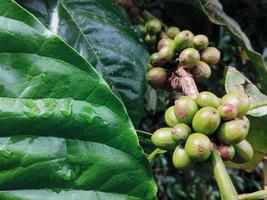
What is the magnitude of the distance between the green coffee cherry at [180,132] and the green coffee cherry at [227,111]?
0.17 feet

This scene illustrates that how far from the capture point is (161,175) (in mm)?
2674

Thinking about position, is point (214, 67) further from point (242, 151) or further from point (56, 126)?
point (56, 126)

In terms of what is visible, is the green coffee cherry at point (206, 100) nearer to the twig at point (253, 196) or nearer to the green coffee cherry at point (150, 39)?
the twig at point (253, 196)

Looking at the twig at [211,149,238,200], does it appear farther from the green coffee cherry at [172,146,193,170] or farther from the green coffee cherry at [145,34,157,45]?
the green coffee cherry at [145,34,157,45]

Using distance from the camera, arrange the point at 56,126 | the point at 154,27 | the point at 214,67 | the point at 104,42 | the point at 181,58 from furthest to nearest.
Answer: the point at 214,67 < the point at 154,27 < the point at 104,42 < the point at 181,58 < the point at 56,126

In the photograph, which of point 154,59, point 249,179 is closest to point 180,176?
point 249,179

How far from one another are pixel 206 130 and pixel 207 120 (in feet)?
0.06

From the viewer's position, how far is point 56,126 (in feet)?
2.16

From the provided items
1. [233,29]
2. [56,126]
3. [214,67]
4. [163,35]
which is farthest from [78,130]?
[214,67]

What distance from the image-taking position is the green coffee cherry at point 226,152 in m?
0.71

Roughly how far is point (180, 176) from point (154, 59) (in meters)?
1.95

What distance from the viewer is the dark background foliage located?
1542 millimetres

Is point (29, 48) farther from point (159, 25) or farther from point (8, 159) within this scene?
point (159, 25)

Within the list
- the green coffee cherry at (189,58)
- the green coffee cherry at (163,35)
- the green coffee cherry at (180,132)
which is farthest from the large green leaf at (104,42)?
the green coffee cherry at (180,132)
